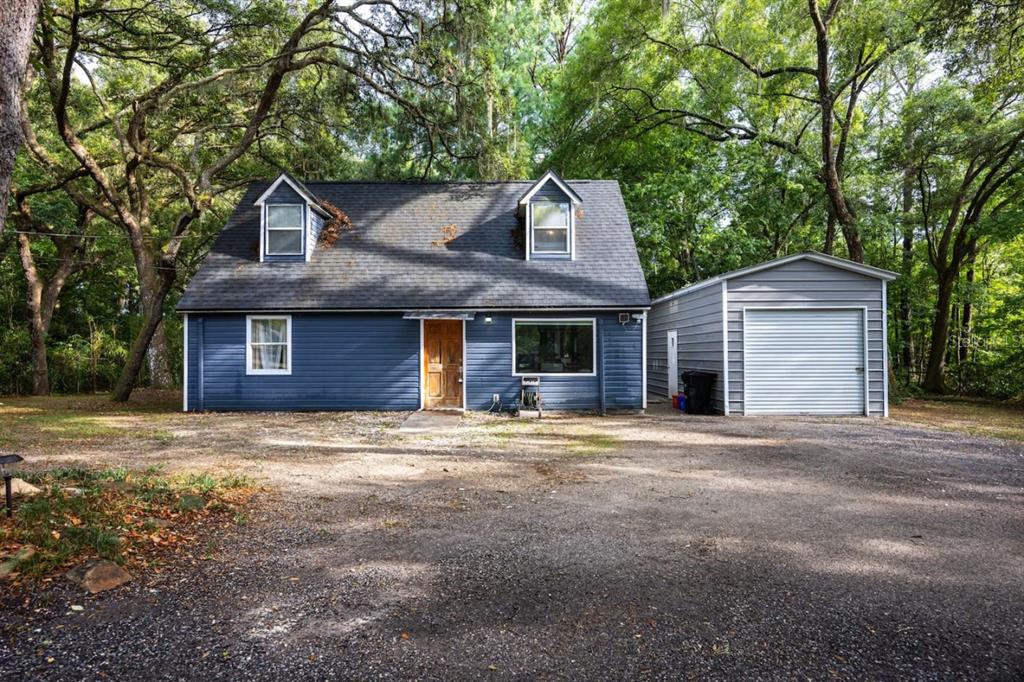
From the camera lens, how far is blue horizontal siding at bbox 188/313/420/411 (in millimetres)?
13938

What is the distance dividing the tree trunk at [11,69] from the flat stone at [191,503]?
2647mm

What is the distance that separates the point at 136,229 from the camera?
50.8 feet

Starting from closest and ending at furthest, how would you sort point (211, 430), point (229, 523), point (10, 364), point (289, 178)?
point (229, 523)
point (211, 430)
point (289, 178)
point (10, 364)

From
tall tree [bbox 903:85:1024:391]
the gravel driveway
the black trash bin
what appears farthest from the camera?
tall tree [bbox 903:85:1024:391]

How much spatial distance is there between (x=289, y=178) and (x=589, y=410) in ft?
31.2

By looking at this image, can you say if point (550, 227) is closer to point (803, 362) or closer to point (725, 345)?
point (725, 345)

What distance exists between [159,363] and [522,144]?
14.8 metres

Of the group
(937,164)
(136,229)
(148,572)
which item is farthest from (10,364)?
(937,164)

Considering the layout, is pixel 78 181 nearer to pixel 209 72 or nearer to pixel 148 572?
pixel 209 72

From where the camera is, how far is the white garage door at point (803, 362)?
12.9m

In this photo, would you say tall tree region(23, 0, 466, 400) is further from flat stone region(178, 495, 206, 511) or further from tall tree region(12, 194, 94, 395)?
flat stone region(178, 495, 206, 511)

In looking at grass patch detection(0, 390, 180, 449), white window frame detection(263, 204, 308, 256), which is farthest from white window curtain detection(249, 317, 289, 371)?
grass patch detection(0, 390, 180, 449)

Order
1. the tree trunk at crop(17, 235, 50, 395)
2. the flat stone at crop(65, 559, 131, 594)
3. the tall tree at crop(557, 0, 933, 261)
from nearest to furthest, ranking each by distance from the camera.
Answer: the flat stone at crop(65, 559, 131, 594) → the tall tree at crop(557, 0, 933, 261) → the tree trunk at crop(17, 235, 50, 395)

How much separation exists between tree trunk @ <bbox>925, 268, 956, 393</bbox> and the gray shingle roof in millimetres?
11894
